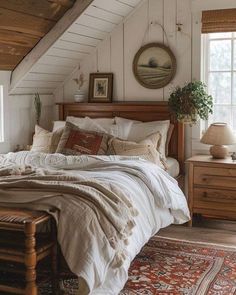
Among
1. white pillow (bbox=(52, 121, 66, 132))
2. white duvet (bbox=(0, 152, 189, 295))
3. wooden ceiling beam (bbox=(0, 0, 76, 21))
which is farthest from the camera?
white pillow (bbox=(52, 121, 66, 132))

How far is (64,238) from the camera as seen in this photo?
2.69m

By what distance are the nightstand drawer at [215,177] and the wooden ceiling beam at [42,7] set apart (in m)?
2.00

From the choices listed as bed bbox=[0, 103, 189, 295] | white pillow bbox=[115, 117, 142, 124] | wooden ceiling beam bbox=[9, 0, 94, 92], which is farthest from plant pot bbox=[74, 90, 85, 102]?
bed bbox=[0, 103, 189, 295]

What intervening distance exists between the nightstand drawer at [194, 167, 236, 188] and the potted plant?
1.75 ft

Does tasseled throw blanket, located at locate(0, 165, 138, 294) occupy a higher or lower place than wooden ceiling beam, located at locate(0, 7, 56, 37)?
lower

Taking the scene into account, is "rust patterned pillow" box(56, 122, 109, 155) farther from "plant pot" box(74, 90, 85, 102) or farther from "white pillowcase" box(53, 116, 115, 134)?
"plant pot" box(74, 90, 85, 102)

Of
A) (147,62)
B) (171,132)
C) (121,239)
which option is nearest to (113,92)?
(147,62)

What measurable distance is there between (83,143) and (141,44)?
1.37 metres

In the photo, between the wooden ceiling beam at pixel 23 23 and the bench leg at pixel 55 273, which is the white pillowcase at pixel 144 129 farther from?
the bench leg at pixel 55 273

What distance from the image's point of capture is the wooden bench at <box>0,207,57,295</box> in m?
2.55

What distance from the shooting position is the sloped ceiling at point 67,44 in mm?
4609

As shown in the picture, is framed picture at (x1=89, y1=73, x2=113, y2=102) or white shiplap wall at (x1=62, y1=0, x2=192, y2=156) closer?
white shiplap wall at (x1=62, y1=0, x2=192, y2=156)

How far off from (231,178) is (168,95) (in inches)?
46.3

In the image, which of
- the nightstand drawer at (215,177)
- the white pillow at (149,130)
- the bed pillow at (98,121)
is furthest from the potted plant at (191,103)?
the bed pillow at (98,121)
